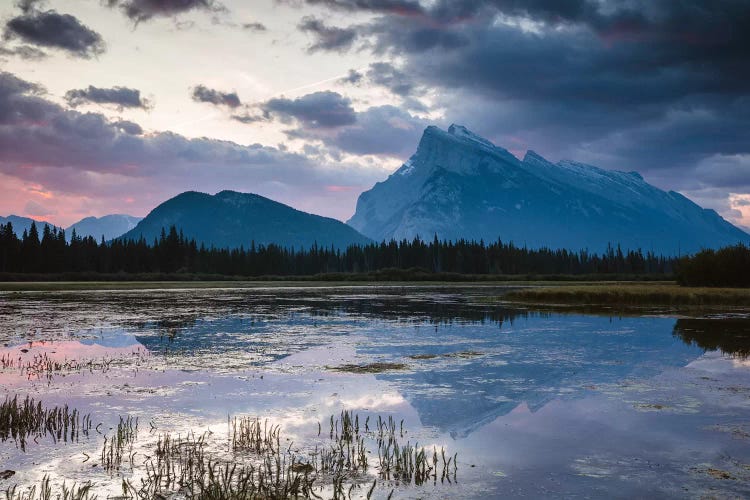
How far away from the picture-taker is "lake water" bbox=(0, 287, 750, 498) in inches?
464

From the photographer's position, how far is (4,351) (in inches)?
1096

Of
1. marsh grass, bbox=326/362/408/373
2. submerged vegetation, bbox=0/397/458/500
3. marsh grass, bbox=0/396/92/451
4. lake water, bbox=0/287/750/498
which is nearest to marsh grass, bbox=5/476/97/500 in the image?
submerged vegetation, bbox=0/397/458/500

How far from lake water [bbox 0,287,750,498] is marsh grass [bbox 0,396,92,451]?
0.30m

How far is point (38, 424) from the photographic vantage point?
48.7 feet

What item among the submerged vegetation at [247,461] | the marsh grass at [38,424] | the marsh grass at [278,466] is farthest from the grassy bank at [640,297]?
the marsh grass at [38,424]

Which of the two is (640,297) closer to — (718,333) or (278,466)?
(718,333)

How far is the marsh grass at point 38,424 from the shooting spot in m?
14.1

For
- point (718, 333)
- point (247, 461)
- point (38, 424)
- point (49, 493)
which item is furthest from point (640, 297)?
point (49, 493)

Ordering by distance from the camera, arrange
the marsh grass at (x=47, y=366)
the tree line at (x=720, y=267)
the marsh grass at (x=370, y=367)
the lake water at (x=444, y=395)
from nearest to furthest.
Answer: the lake water at (x=444, y=395), the marsh grass at (x=47, y=366), the marsh grass at (x=370, y=367), the tree line at (x=720, y=267)

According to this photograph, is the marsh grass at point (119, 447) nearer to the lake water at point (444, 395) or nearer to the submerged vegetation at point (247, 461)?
the submerged vegetation at point (247, 461)

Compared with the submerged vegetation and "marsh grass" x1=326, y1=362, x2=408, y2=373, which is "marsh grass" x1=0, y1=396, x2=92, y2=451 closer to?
the submerged vegetation

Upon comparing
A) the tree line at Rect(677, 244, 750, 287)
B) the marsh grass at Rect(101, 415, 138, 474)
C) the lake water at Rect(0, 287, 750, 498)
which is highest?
the tree line at Rect(677, 244, 750, 287)

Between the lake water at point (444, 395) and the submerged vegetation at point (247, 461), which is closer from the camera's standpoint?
the submerged vegetation at point (247, 461)

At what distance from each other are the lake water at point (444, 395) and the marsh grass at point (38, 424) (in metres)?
0.30
